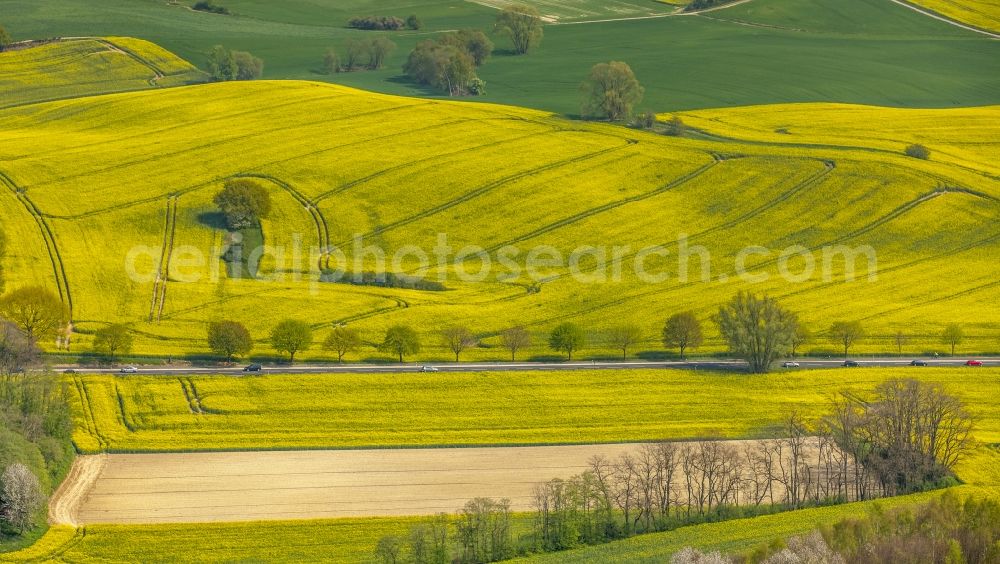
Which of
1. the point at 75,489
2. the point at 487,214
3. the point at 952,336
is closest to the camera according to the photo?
the point at 75,489

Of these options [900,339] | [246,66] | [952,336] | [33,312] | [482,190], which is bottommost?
[900,339]

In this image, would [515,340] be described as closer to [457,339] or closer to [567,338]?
[567,338]

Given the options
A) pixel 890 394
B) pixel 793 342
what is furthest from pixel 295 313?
pixel 890 394

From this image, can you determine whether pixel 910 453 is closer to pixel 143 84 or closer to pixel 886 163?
pixel 886 163

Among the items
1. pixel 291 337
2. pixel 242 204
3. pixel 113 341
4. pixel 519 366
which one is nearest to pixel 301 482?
pixel 291 337

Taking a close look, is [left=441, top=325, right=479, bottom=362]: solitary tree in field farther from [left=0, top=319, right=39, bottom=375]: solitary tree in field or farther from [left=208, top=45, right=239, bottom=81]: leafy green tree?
[left=208, top=45, right=239, bottom=81]: leafy green tree

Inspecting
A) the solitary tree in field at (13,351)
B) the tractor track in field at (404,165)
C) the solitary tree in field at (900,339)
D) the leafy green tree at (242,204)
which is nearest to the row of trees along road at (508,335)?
the solitary tree in field at (900,339)

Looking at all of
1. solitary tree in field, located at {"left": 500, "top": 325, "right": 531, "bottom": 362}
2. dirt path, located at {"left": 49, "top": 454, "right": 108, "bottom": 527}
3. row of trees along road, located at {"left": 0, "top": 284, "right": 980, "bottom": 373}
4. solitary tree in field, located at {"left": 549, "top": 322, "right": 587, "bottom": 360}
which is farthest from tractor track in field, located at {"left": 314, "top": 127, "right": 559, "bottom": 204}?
dirt path, located at {"left": 49, "top": 454, "right": 108, "bottom": 527}
